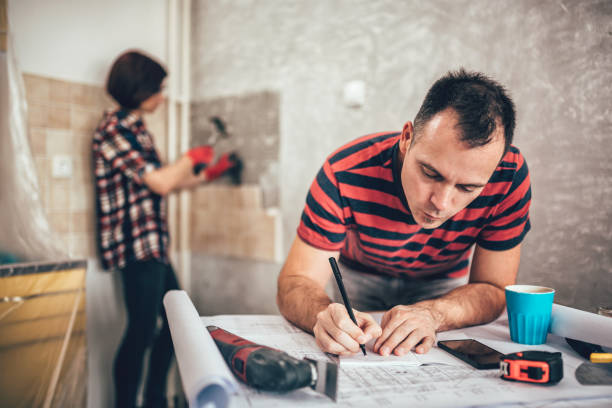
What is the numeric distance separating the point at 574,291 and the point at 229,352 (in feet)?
2.99

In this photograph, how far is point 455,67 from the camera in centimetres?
138

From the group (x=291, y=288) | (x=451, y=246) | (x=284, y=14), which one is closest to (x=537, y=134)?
(x=451, y=246)

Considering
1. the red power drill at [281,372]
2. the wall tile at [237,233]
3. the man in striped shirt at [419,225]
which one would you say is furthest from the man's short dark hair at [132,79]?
the red power drill at [281,372]

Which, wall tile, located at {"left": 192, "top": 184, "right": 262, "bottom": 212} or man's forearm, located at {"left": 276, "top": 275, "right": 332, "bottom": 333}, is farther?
wall tile, located at {"left": 192, "top": 184, "right": 262, "bottom": 212}

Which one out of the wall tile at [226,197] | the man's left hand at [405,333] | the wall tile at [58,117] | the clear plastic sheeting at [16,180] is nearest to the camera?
the man's left hand at [405,333]

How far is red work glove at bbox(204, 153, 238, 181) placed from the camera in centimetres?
213

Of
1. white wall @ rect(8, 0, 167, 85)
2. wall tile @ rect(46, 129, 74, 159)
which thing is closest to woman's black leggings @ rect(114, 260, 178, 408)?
wall tile @ rect(46, 129, 74, 159)

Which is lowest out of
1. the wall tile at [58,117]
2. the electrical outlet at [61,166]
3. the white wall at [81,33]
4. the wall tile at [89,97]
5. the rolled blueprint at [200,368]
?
the rolled blueprint at [200,368]

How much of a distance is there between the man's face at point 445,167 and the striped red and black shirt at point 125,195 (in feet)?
4.42

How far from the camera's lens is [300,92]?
6.23ft

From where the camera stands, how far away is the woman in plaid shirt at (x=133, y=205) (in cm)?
185

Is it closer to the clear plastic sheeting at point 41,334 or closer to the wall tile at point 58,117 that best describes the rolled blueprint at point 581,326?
the clear plastic sheeting at point 41,334

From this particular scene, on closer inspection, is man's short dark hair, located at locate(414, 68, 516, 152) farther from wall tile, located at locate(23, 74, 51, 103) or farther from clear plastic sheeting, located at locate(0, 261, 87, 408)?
wall tile, located at locate(23, 74, 51, 103)

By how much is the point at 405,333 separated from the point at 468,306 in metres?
0.24
